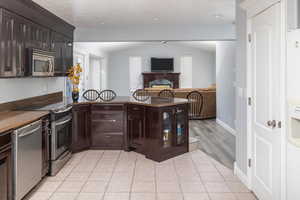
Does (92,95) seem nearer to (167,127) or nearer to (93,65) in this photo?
(167,127)

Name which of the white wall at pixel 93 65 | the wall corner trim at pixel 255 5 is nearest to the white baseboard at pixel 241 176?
the wall corner trim at pixel 255 5

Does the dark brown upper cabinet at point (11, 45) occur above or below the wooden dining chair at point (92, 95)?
above

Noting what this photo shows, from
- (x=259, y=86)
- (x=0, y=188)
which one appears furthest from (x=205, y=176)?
(x=0, y=188)

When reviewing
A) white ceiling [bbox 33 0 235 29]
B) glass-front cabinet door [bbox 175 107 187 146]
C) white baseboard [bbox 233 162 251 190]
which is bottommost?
white baseboard [bbox 233 162 251 190]

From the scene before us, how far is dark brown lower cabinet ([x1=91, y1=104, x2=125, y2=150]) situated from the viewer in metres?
4.94

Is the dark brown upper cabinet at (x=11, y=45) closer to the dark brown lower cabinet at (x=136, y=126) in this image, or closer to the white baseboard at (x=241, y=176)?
the dark brown lower cabinet at (x=136, y=126)

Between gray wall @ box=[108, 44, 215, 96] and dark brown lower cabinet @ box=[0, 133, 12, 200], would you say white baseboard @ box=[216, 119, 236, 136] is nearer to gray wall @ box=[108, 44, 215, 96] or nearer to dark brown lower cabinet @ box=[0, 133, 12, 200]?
dark brown lower cabinet @ box=[0, 133, 12, 200]

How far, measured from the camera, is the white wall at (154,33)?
6.51 m

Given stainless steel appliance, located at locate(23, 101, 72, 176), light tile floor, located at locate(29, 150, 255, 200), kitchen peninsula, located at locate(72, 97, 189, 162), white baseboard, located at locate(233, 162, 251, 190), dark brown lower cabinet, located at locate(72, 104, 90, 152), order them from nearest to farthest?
A: light tile floor, located at locate(29, 150, 255, 200)
white baseboard, located at locate(233, 162, 251, 190)
stainless steel appliance, located at locate(23, 101, 72, 176)
kitchen peninsula, located at locate(72, 97, 189, 162)
dark brown lower cabinet, located at locate(72, 104, 90, 152)

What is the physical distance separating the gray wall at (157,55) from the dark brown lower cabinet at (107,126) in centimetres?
858

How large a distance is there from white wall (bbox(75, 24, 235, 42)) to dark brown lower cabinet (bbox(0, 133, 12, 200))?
447 centimetres

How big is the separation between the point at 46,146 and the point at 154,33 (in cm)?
401

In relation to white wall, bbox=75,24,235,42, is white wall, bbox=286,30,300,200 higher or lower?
lower

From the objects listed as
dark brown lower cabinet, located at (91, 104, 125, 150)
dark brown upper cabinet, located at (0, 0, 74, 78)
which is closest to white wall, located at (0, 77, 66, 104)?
dark brown upper cabinet, located at (0, 0, 74, 78)
